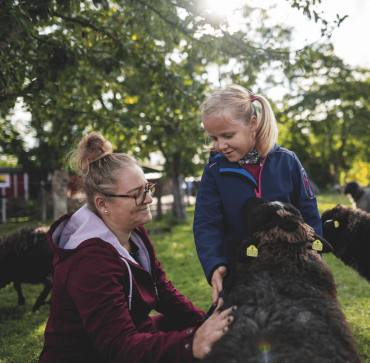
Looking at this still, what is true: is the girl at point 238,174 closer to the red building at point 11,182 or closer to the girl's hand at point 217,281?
the girl's hand at point 217,281

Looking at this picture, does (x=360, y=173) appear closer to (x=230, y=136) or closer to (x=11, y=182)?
(x=11, y=182)

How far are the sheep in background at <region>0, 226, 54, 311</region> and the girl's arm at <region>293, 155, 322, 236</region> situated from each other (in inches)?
188

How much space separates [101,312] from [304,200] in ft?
6.41

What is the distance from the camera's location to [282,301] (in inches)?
68.7

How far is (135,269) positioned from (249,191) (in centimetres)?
116

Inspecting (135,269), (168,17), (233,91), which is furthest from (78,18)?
(135,269)

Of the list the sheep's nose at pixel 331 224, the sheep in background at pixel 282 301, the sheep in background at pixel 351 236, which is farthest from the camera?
the sheep's nose at pixel 331 224

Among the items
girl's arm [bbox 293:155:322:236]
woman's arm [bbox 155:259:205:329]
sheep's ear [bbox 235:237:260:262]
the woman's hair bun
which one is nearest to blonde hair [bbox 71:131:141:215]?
the woman's hair bun

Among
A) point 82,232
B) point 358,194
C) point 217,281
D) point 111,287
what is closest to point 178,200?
point 358,194

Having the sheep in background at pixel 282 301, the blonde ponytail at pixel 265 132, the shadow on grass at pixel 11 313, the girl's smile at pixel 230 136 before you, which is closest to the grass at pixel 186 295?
the shadow on grass at pixel 11 313

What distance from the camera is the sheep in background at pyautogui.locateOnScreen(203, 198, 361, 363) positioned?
1511mm

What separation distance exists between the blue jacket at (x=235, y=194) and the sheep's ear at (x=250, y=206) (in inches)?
3.3

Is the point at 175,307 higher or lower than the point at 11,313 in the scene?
higher

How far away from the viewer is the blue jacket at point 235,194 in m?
2.55
